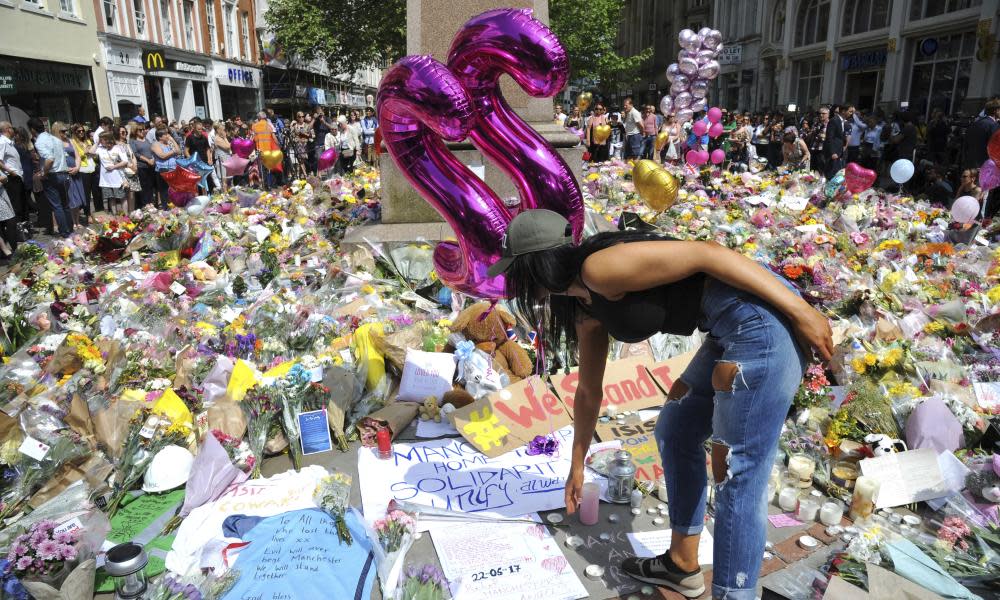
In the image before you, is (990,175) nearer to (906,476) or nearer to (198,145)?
(906,476)

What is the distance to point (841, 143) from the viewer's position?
11.3m

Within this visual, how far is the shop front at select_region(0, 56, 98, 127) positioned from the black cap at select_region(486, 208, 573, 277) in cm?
1452

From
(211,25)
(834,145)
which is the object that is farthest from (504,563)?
(211,25)

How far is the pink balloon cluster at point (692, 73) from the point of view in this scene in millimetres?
12453

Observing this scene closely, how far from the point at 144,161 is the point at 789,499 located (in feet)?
35.0

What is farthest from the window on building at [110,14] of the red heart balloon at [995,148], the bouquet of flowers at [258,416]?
the red heart balloon at [995,148]

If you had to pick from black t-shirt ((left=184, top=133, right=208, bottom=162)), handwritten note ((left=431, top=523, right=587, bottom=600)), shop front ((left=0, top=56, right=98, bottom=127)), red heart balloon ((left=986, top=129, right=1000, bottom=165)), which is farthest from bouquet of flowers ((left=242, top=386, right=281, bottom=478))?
shop front ((left=0, top=56, right=98, bottom=127))

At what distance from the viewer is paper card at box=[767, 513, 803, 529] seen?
277 cm

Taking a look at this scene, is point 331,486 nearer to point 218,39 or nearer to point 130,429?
point 130,429

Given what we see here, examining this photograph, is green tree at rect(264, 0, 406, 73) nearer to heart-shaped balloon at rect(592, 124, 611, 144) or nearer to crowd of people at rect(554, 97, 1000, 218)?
crowd of people at rect(554, 97, 1000, 218)

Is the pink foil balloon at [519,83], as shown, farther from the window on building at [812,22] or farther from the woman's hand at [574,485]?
the window on building at [812,22]

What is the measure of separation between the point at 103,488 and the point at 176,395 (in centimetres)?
64

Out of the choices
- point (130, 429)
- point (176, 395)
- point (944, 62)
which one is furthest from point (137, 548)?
point (944, 62)

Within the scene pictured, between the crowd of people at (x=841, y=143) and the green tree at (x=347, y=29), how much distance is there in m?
8.74
